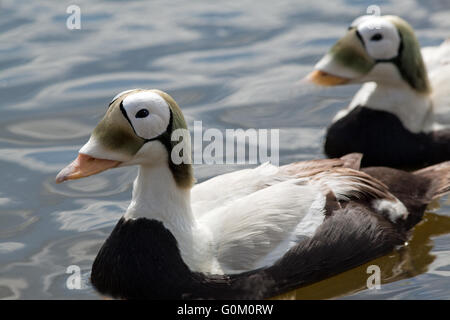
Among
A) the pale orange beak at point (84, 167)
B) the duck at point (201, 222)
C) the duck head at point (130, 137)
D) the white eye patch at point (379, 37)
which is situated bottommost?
the duck at point (201, 222)

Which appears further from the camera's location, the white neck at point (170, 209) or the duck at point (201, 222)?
the white neck at point (170, 209)

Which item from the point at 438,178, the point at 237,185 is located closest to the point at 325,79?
the point at 438,178

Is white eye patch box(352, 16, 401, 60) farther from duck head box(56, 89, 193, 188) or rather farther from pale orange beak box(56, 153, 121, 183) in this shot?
pale orange beak box(56, 153, 121, 183)

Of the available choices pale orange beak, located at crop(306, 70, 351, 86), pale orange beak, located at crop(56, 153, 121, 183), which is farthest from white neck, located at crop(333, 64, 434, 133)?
pale orange beak, located at crop(56, 153, 121, 183)

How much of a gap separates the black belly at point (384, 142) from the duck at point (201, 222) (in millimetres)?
1632

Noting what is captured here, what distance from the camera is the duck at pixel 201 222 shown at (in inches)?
215

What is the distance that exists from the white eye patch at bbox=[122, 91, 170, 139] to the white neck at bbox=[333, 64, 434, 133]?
279 cm

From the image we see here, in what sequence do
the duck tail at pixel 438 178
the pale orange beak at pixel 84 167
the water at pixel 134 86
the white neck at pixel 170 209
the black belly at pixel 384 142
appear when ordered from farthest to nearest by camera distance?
the black belly at pixel 384 142 → the duck tail at pixel 438 178 → the water at pixel 134 86 → the white neck at pixel 170 209 → the pale orange beak at pixel 84 167

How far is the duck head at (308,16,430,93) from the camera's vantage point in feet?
25.5

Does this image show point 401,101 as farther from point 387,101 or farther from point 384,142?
point 384,142

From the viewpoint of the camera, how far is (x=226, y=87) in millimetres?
9094

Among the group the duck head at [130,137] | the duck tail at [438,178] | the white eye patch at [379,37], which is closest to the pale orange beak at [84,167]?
the duck head at [130,137]

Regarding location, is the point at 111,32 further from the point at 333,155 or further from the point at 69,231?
the point at 69,231

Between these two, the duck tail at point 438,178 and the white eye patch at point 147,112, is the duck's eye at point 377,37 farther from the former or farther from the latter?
the white eye patch at point 147,112
